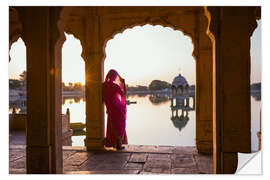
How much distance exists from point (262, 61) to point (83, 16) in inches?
174

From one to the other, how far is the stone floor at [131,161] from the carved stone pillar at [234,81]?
4.63 feet

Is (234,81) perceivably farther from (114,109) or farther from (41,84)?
(114,109)

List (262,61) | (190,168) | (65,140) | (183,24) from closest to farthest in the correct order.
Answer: (262,61) < (190,168) < (183,24) < (65,140)

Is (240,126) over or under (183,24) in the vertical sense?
under

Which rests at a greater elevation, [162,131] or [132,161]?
[132,161]

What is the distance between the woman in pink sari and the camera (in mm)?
4840

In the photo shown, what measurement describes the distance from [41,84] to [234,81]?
8.01 ft

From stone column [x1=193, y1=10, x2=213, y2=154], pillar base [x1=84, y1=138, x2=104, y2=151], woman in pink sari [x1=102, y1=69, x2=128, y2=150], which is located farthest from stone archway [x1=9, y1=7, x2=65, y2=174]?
stone column [x1=193, y1=10, x2=213, y2=154]

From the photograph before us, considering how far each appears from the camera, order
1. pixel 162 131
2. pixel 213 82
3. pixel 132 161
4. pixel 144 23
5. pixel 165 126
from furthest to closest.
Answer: pixel 165 126 → pixel 162 131 → pixel 144 23 → pixel 132 161 → pixel 213 82

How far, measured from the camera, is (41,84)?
101 inches

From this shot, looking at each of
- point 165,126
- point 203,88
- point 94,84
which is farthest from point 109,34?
point 165,126

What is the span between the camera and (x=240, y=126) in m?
2.32
